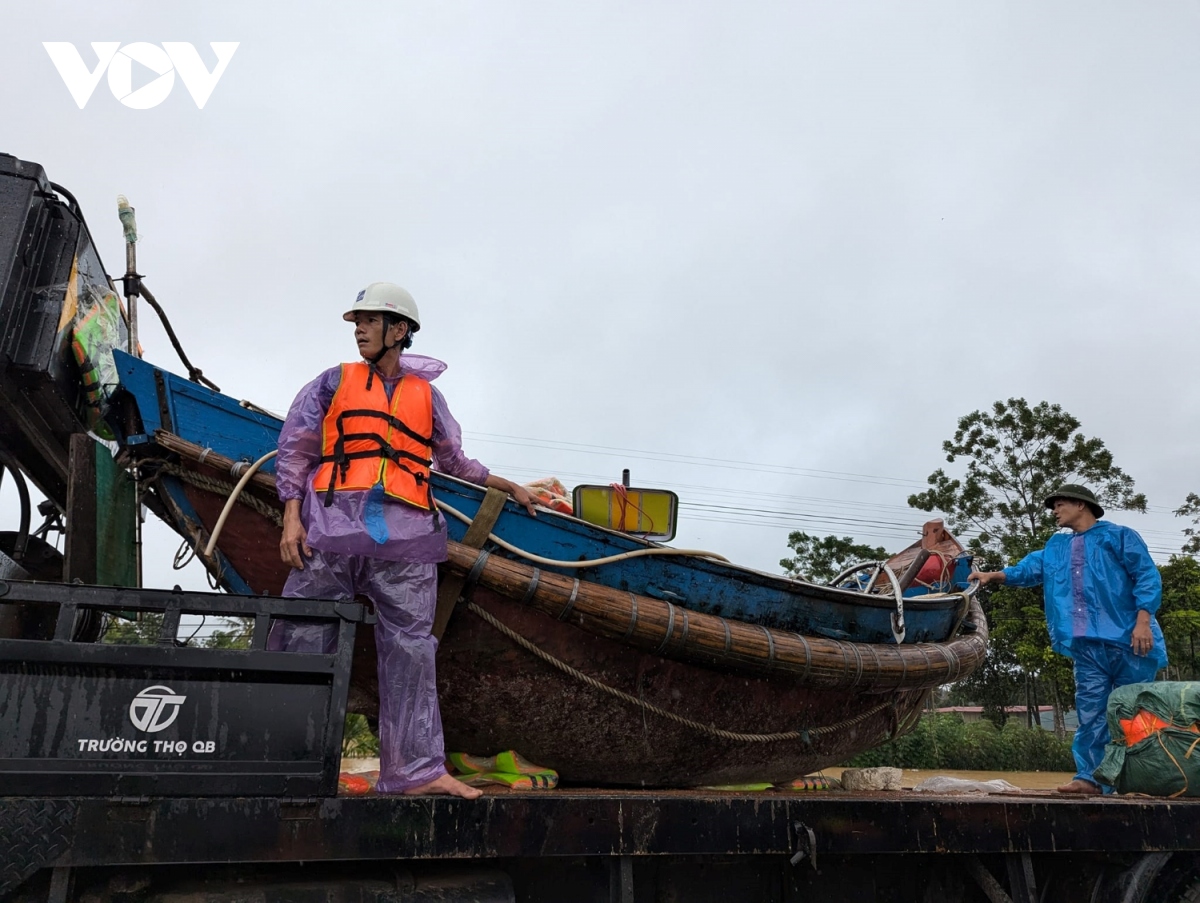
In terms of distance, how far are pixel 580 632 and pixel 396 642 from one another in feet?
3.08

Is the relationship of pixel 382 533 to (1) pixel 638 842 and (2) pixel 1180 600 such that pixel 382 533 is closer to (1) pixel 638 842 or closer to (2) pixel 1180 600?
(1) pixel 638 842

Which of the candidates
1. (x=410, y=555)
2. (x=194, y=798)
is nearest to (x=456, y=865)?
(x=194, y=798)

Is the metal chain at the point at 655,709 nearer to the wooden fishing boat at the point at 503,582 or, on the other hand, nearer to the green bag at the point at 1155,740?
the wooden fishing boat at the point at 503,582

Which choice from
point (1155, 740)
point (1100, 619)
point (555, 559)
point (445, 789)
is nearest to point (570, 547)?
point (555, 559)

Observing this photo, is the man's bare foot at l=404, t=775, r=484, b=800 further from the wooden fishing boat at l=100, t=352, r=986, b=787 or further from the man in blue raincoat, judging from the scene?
the man in blue raincoat

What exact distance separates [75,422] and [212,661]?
74.1 inches

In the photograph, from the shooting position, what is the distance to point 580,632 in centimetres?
359

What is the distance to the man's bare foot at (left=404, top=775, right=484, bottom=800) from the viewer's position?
2.57 meters

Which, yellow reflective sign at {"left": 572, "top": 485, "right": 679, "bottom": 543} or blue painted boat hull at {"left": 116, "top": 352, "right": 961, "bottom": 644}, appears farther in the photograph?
yellow reflective sign at {"left": 572, "top": 485, "right": 679, "bottom": 543}

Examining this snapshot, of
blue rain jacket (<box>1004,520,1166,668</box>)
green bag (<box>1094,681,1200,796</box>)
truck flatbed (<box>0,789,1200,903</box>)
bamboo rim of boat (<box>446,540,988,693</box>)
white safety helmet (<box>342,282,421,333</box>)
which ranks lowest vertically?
truck flatbed (<box>0,789,1200,903</box>)

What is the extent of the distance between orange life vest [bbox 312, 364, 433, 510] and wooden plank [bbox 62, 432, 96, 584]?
0.97 m

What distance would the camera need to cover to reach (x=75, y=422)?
3502 millimetres

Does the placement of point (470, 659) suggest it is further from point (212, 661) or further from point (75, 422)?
point (75, 422)

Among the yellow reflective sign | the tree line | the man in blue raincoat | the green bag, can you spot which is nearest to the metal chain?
the yellow reflective sign
